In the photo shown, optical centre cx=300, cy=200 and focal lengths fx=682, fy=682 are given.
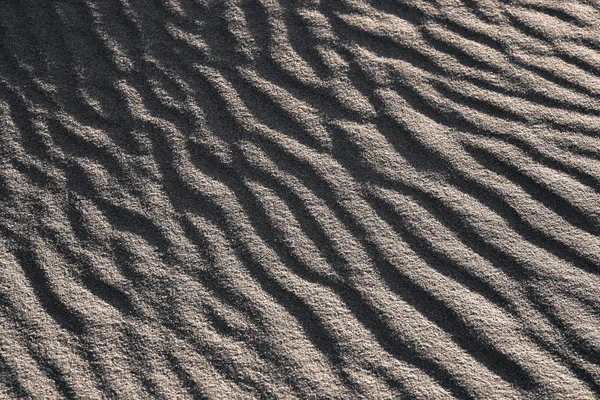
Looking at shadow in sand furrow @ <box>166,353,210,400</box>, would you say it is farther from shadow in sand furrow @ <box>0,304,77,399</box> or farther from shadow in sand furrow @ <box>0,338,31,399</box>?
shadow in sand furrow @ <box>0,338,31,399</box>

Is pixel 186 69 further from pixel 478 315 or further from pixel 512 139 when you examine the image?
pixel 478 315

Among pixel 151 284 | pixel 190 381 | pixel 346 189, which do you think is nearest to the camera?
pixel 190 381

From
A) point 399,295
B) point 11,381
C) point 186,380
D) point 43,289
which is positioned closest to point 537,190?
point 399,295

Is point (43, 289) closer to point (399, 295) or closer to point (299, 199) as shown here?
point (299, 199)

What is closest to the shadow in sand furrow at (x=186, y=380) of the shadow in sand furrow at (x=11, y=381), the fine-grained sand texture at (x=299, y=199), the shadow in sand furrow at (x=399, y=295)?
the fine-grained sand texture at (x=299, y=199)

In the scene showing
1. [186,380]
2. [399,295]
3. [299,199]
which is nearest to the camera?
[186,380]

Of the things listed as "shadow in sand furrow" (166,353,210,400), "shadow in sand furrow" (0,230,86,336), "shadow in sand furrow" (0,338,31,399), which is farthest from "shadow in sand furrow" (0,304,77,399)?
"shadow in sand furrow" (166,353,210,400)

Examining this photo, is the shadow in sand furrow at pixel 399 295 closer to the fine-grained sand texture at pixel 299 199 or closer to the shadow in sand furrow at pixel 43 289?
the fine-grained sand texture at pixel 299 199

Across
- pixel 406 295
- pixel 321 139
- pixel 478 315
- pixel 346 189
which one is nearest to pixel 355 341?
pixel 406 295
